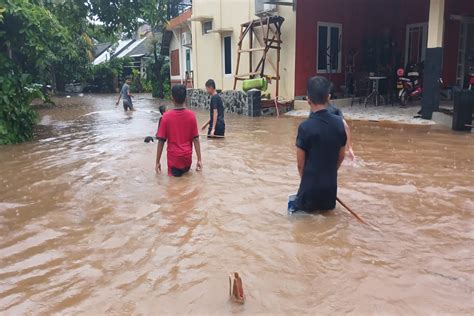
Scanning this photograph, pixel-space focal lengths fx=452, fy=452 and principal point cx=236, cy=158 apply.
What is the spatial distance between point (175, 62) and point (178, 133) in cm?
2224

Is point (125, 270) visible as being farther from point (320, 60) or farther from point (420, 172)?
point (320, 60)

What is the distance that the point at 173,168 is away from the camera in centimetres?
676

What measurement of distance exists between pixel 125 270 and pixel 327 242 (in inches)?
73.4

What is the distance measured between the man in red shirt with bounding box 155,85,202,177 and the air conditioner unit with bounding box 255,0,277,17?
36.0 ft

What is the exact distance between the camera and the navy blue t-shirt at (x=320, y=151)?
451 centimetres

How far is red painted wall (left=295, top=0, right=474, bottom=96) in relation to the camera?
15914 millimetres

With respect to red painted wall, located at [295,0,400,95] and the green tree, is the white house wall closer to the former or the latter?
red painted wall, located at [295,0,400,95]

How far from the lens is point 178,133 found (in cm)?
651

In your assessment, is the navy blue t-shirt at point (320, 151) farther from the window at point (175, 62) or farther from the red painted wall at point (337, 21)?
the window at point (175, 62)

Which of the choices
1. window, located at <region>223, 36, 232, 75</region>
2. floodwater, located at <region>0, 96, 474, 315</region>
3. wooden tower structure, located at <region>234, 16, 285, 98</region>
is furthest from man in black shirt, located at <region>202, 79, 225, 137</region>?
window, located at <region>223, 36, 232, 75</region>

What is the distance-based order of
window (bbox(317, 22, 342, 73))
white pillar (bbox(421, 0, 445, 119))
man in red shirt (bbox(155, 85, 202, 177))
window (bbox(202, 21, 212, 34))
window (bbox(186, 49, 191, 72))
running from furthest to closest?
1. window (bbox(186, 49, 191, 72))
2. window (bbox(202, 21, 212, 34))
3. window (bbox(317, 22, 342, 73))
4. white pillar (bbox(421, 0, 445, 119))
5. man in red shirt (bbox(155, 85, 202, 177))

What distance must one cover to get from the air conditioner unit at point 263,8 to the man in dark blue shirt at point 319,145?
41.6 ft

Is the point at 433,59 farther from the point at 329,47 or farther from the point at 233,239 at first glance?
the point at 233,239

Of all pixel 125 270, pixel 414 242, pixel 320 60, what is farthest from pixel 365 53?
pixel 125 270
